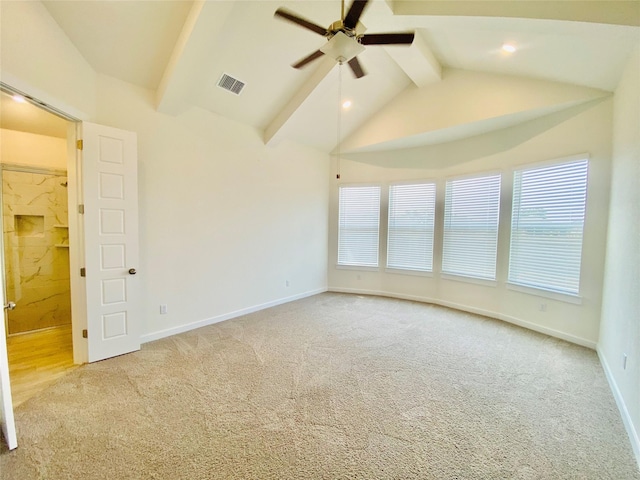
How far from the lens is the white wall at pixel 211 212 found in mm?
3332

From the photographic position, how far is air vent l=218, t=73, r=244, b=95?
11.4ft

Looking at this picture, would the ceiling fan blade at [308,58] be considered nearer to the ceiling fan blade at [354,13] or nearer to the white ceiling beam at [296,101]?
the ceiling fan blade at [354,13]

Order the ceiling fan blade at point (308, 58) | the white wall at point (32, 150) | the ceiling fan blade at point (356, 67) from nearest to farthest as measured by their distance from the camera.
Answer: the ceiling fan blade at point (308, 58) < the ceiling fan blade at point (356, 67) < the white wall at point (32, 150)

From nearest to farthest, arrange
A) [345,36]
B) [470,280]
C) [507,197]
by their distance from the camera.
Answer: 1. [345,36]
2. [507,197]
3. [470,280]

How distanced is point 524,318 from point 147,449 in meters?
4.77

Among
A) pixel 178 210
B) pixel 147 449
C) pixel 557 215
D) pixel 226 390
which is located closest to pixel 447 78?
pixel 557 215

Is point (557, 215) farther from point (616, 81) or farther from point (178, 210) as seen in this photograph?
point (178, 210)

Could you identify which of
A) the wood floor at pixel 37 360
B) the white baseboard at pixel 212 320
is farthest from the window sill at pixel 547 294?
the wood floor at pixel 37 360

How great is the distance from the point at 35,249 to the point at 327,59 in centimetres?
507

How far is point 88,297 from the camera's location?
2814 millimetres

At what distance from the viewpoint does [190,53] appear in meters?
2.78

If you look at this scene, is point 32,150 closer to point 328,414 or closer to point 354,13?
point 354,13

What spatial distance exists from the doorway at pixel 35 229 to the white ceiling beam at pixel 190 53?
5.01 ft

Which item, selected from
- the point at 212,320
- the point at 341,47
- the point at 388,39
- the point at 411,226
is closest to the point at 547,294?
the point at 411,226
